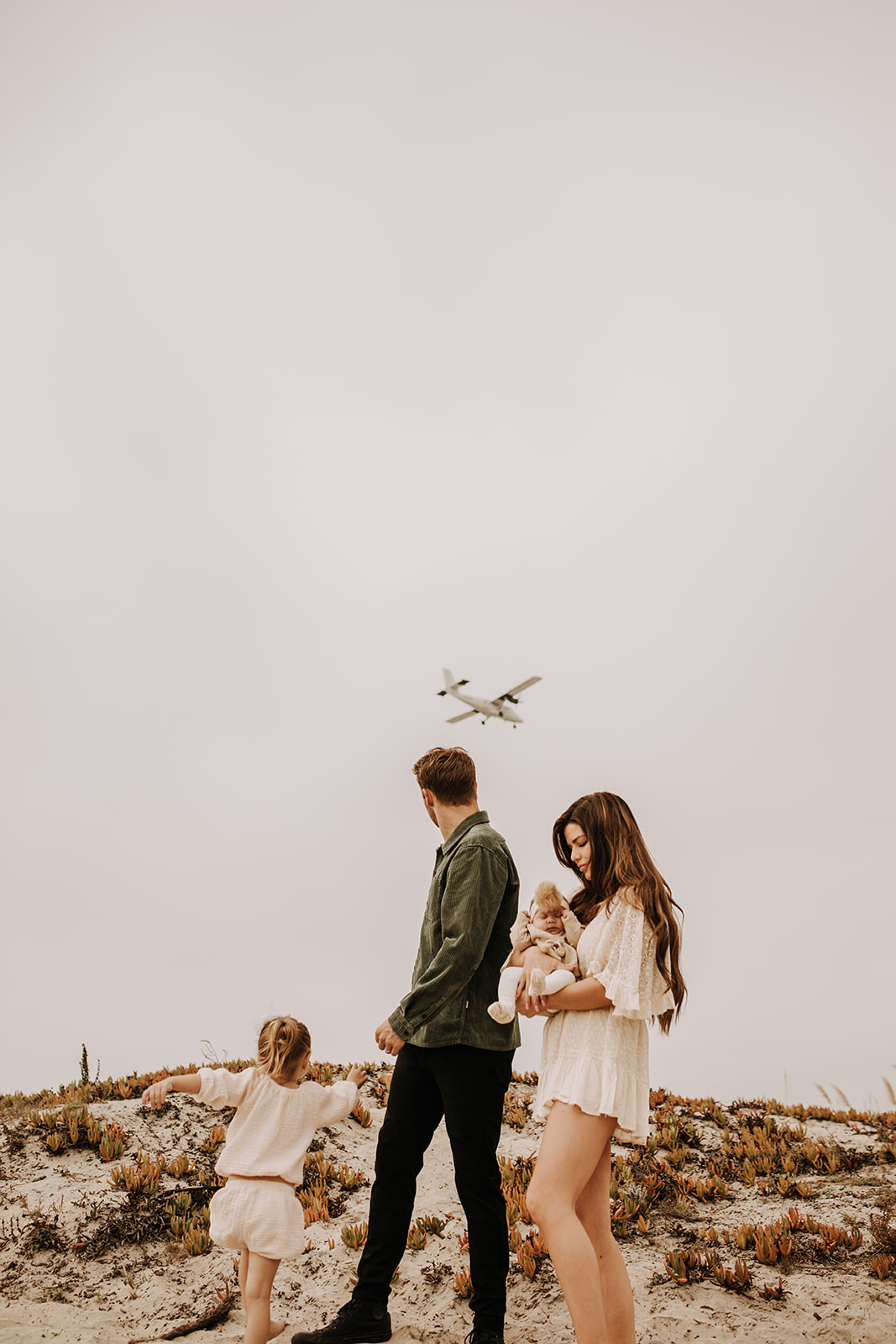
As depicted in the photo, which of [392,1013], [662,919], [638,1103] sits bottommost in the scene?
[638,1103]

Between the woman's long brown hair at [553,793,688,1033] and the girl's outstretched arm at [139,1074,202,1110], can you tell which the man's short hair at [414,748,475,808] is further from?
the girl's outstretched arm at [139,1074,202,1110]

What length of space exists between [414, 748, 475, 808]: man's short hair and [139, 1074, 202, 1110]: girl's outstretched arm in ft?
6.56

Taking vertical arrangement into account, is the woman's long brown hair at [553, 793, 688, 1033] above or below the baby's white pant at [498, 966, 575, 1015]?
above

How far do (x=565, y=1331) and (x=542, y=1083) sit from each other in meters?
2.10

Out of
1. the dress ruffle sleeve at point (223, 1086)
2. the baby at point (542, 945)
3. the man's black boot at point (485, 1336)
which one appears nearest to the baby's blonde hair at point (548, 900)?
the baby at point (542, 945)

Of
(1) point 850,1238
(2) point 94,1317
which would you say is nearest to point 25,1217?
(2) point 94,1317

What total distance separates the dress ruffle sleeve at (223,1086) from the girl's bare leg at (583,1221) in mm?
1690

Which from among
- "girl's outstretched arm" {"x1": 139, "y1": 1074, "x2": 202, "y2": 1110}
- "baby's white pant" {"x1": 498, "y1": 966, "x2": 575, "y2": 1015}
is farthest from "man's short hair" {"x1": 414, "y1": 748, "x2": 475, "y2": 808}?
"girl's outstretched arm" {"x1": 139, "y1": 1074, "x2": 202, "y2": 1110}

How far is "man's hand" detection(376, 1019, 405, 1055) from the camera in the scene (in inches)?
175

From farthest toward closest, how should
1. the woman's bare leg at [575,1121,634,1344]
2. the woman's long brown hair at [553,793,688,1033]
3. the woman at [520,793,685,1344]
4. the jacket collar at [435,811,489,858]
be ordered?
1. the jacket collar at [435,811,489,858]
2. the woman's long brown hair at [553,793,688,1033]
3. the woman's bare leg at [575,1121,634,1344]
4. the woman at [520,793,685,1344]

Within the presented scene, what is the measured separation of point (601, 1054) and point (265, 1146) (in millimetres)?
1890

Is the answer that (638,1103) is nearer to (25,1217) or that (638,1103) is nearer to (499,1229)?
(499,1229)

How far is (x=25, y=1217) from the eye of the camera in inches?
246

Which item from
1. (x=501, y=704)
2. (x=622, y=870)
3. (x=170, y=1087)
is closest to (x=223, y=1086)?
(x=170, y=1087)
